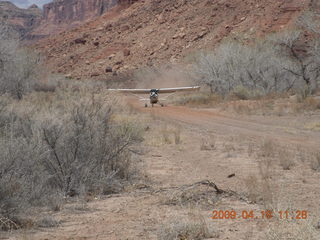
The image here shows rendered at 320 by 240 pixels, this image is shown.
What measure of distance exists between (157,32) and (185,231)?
7227cm

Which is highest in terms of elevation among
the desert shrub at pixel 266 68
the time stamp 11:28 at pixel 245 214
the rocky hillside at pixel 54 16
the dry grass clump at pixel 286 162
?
the rocky hillside at pixel 54 16

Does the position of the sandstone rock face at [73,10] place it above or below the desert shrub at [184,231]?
above

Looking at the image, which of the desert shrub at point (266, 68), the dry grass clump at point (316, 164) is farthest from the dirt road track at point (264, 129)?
the desert shrub at point (266, 68)

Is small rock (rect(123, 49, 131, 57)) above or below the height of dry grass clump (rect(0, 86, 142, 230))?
above

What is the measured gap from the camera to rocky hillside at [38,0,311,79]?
2384 inches

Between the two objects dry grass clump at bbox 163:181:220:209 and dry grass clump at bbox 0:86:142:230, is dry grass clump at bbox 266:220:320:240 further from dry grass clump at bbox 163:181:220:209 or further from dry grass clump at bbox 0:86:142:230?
dry grass clump at bbox 0:86:142:230

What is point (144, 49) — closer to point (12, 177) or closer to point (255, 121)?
point (255, 121)

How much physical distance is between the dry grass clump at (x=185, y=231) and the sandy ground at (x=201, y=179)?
0.43 feet

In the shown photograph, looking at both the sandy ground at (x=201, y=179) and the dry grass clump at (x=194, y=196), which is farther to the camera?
the dry grass clump at (x=194, y=196)

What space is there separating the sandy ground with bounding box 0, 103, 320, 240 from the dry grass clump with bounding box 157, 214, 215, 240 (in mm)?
132

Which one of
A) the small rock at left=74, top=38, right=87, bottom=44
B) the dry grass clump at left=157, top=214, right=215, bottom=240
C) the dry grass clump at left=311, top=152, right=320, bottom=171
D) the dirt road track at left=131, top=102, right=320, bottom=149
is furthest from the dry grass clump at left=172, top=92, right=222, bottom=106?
the small rock at left=74, top=38, right=87, bottom=44

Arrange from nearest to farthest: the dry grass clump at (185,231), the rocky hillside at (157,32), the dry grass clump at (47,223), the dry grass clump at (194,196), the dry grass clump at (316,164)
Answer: the dry grass clump at (185,231), the dry grass clump at (47,223), the dry grass clump at (194,196), the dry grass clump at (316,164), the rocky hillside at (157,32)

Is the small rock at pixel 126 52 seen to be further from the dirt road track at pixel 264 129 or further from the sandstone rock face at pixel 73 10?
the sandstone rock face at pixel 73 10

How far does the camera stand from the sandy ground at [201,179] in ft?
17.9
